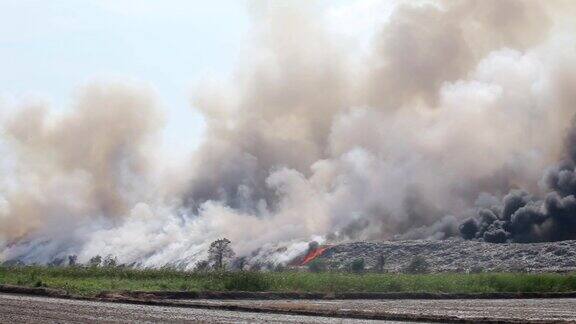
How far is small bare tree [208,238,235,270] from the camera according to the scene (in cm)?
9919

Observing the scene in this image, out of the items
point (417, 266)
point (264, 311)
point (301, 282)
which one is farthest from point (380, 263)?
point (264, 311)

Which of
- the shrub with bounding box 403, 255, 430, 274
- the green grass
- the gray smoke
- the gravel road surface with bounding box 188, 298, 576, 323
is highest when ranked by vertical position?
the gray smoke

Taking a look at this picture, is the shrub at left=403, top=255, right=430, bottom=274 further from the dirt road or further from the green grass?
the dirt road

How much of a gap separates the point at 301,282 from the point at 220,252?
4276cm

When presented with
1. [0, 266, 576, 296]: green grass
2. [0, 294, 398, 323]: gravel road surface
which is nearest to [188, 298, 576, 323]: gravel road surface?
[0, 294, 398, 323]: gravel road surface

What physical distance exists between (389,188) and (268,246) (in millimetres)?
19700

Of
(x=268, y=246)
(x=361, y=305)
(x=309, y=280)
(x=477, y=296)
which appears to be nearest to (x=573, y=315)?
(x=361, y=305)

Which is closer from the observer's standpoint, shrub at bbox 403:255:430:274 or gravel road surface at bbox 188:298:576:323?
gravel road surface at bbox 188:298:576:323

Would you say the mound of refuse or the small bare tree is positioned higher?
the small bare tree

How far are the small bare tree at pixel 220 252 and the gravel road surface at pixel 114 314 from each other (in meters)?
56.6

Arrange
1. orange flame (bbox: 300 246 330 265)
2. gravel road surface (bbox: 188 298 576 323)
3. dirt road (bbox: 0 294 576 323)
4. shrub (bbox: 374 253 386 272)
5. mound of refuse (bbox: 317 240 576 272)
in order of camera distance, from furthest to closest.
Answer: orange flame (bbox: 300 246 330 265)
shrub (bbox: 374 253 386 272)
mound of refuse (bbox: 317 240 576 272)
gravel road surface (bbox: 188 298 576 323)
dirt road (bbox: 0 294 576 323)

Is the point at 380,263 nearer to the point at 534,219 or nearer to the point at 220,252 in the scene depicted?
the point at 534,219

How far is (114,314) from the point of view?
35.5 meters

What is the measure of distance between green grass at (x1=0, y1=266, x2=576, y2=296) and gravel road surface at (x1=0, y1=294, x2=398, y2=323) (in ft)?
40.4
